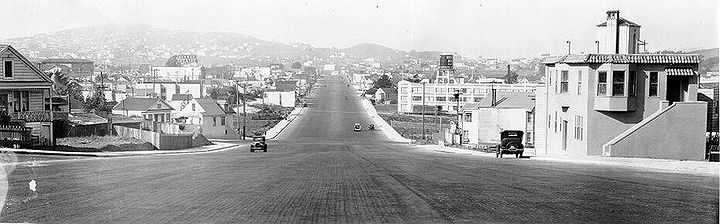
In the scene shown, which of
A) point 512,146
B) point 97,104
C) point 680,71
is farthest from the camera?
point 97,104

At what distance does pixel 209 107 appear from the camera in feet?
271

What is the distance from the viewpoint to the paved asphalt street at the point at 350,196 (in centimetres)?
1245

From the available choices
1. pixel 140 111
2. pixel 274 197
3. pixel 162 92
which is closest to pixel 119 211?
pixel 274 197

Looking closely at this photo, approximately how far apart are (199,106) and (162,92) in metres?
27.6

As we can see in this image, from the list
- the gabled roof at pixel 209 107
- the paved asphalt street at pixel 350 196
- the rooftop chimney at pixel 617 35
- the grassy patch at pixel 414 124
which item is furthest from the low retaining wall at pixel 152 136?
the grassy patch at pixel 414 124

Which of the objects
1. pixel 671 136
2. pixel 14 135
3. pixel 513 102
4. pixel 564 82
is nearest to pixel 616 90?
pixel 564 82

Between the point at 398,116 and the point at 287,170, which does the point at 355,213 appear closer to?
the point at 287,170

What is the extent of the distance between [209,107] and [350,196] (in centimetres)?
7007

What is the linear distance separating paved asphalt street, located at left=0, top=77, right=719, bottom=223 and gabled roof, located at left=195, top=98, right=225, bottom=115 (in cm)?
5958

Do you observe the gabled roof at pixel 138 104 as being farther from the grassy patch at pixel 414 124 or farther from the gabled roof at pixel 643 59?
the gabled roof at pixel 643 59

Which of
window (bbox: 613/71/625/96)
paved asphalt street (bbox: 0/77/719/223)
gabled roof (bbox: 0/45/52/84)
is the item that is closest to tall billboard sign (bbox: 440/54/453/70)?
window (bbox: 613/71/625/96)

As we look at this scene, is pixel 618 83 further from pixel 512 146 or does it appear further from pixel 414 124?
pixel 414 124

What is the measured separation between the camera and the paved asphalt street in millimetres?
12453

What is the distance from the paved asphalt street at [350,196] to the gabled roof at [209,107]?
59583mm
